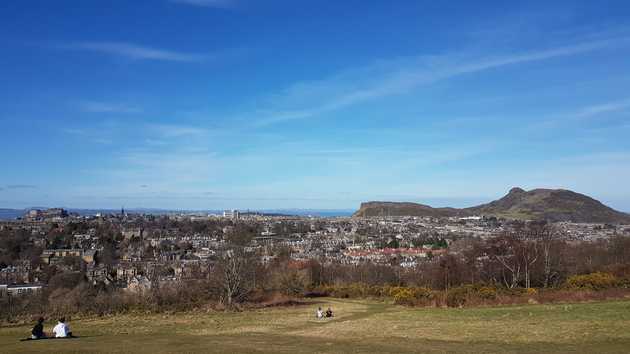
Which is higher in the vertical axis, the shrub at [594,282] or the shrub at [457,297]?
the shrub at [594,282]

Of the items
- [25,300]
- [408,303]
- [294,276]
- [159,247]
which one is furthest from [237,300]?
[159,247]

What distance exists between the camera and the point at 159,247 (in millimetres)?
112750

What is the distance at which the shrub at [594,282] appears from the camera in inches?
1435

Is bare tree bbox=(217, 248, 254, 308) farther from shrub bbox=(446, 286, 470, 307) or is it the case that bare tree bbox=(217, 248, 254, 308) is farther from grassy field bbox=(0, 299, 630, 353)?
shrub bbox=(446, 286, 470, 307)

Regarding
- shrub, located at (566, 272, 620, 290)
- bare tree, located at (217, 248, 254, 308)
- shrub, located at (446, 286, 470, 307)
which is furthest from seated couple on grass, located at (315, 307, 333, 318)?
shrub, located at (566, 272, 620, 290)

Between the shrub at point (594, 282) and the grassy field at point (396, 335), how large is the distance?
988 centimetres

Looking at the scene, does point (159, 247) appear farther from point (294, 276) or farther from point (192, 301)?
point (192, 301)

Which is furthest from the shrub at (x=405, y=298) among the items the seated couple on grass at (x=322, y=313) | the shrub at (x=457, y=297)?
the seated couple on grass at (x=322, y=313)

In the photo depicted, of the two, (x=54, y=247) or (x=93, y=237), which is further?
(x=93, y=237)

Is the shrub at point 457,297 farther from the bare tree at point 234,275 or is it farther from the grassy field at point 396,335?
the bare tree at point 234,275

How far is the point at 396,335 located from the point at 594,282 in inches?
912

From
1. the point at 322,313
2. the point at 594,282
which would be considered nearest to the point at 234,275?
the point at 322,313

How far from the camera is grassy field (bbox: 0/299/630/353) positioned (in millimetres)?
17500

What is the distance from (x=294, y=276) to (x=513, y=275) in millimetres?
22336
